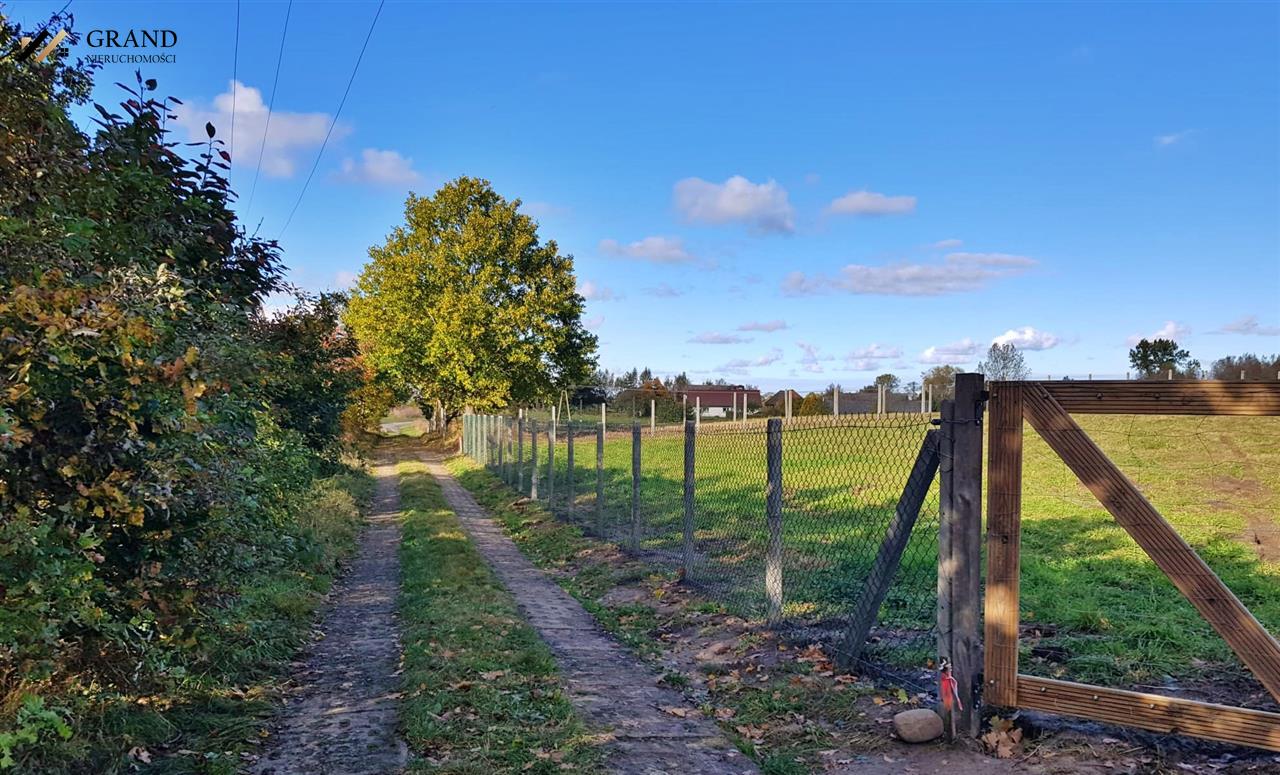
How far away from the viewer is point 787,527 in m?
10.6

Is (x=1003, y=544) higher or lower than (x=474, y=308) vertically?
lower

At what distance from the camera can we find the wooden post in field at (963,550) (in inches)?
163

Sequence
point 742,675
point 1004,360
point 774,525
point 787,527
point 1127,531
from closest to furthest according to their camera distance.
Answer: point 1127,531 < point 742,675 < point 774,525 < point 787,527 < point 1004,360

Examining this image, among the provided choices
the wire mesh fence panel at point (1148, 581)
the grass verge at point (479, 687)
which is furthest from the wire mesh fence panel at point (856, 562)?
the grass verge at point (479, 687)

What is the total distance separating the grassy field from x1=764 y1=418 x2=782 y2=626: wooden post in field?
32 centimetres

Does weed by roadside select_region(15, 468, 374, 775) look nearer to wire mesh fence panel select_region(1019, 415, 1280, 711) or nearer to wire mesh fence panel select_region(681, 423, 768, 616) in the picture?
wire mesh fence panel select_region(681, 423, 768, 616)

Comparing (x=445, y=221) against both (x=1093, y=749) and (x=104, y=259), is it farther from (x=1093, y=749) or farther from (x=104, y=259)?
(x=1093, y=749)

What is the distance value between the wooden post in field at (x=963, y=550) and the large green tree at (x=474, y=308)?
30.9 meters

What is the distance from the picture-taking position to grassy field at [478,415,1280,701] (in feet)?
17.3

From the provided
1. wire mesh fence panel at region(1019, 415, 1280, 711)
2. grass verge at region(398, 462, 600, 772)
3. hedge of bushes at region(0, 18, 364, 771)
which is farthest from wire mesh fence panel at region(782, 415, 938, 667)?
hedge of bushes at region(0, 18, 364, 771)

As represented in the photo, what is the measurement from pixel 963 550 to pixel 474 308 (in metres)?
31.5

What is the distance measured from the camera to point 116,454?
319 cm

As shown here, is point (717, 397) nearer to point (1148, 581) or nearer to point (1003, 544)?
point (1148, 581)

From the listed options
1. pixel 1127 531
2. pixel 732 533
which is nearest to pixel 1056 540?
pixel 732 533
